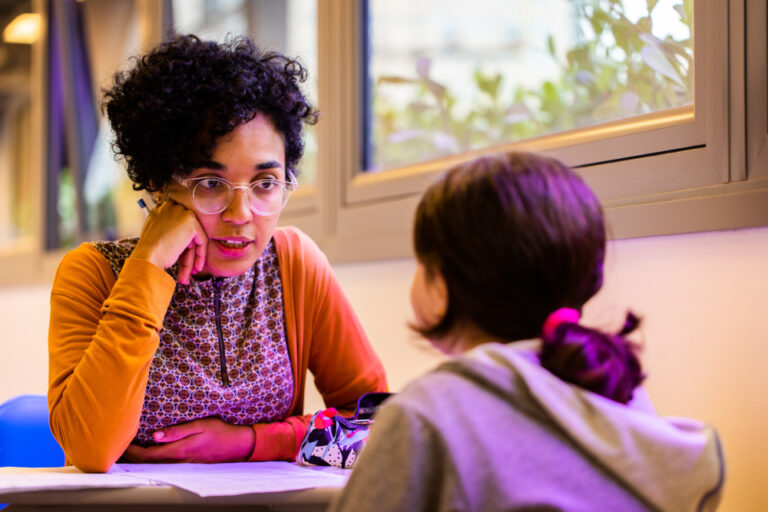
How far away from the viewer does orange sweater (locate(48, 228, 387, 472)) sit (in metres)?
1.27

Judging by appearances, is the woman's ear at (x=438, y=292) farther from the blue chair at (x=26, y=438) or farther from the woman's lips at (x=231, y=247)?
the blue chair at (x=26, y=438)

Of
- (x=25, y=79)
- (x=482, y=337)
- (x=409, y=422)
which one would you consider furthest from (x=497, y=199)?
(x=25, y=79)

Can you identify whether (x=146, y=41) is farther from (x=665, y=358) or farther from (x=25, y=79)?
(x=665, y=358)

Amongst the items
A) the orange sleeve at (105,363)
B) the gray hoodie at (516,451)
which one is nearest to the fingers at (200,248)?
the orange sleeve at (105,363)

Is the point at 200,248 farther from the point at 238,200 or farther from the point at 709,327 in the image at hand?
the point at 709,327

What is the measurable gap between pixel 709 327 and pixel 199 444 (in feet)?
3.06

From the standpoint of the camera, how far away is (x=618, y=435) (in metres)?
0.79

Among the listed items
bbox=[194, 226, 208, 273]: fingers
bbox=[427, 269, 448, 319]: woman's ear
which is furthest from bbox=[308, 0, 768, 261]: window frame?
bbox=[194, 226, 208, 273]: fingers

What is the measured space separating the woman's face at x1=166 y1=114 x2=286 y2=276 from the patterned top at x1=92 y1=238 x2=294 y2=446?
74 mm

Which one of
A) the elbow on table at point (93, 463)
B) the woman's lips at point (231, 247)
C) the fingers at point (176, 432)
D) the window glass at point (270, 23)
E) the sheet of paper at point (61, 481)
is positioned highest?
the window glass at point (270, 23)

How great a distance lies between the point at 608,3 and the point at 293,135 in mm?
772

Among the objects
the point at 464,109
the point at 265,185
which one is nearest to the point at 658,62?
the point at 464,109

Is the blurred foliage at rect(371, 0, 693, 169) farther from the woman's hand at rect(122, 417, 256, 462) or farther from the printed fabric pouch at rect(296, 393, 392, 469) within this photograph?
the woman's hand at rect(122, 417, 256, 462)

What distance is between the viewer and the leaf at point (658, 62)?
5.25 ft
